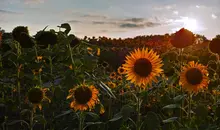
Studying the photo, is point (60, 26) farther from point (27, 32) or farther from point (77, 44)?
point (27, 32)

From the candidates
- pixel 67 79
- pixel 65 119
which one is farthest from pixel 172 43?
pixel 65 119

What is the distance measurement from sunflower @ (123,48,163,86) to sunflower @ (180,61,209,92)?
38cm

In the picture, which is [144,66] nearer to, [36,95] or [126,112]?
[126,112]

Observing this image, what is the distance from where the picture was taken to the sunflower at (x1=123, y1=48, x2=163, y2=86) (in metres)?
3.75

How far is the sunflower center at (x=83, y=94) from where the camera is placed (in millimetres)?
4090

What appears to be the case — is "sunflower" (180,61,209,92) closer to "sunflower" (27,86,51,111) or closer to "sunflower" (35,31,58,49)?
"sunflower" (35,31,58,49)

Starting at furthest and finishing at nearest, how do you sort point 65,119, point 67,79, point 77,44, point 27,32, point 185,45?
1. point 65,119
2. point 27,32
3. point 185,45
4. point 77,44
5. point 67,79

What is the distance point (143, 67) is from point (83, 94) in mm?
657

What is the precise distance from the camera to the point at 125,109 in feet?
12.1

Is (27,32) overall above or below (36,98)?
above

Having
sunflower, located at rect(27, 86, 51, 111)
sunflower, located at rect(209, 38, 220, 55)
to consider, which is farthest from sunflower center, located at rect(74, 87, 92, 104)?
sunflower, located at rect(209, 38, 220, 55)

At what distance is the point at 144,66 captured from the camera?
12.4ft

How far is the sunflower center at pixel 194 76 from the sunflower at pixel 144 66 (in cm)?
39

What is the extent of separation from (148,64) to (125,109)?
0.42 meters
